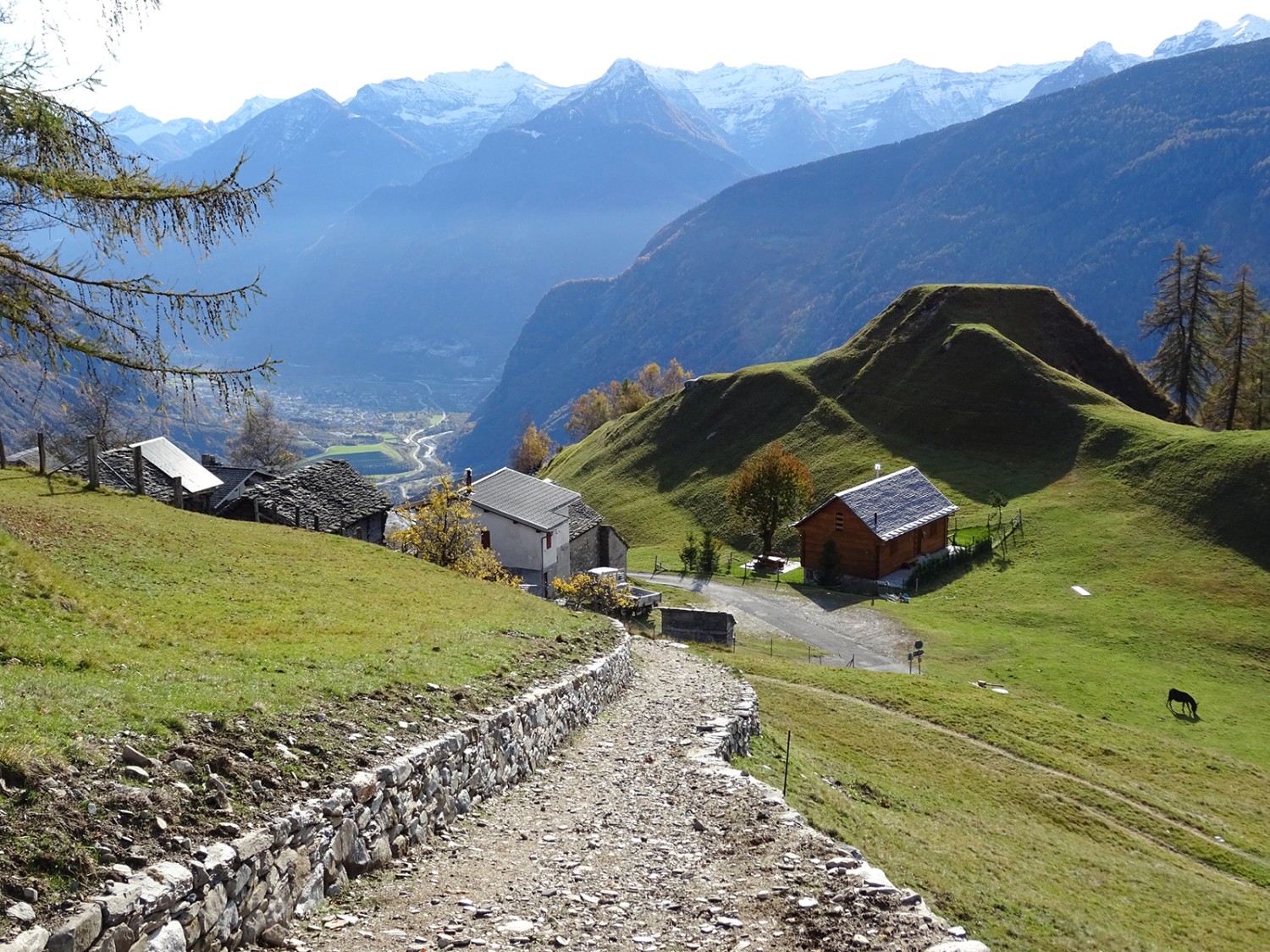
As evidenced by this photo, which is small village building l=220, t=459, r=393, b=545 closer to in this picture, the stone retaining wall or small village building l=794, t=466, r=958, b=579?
small village building l=794, t=466, r=958, b=579

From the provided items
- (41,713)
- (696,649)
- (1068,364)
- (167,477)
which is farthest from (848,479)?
(41,713)

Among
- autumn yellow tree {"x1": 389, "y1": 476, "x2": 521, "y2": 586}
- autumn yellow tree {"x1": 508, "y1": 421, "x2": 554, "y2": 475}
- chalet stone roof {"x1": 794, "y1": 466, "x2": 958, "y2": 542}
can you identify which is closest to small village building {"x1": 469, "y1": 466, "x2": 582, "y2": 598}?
autumn yellow tree {"x1": 389, "y1": 476, "x2": 521, "y2": 586}

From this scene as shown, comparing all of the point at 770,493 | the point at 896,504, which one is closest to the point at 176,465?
the point at 770,493

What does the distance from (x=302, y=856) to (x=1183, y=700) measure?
45.4 m

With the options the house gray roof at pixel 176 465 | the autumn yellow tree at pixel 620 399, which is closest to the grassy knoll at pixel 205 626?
the house gray roof at pixel 176 465

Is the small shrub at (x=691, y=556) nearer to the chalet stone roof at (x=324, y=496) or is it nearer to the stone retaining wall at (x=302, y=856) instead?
the chalet stone roof at (x=324, y=496)

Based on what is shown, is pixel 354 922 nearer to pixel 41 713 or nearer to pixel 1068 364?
pixel 41 713

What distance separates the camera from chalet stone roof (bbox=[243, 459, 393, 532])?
56906 millimetres

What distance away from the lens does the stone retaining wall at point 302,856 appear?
8.82 m

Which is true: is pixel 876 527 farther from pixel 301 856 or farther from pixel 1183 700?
pixel 301 856

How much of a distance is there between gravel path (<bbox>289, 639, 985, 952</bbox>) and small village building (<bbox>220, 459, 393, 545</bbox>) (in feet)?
137

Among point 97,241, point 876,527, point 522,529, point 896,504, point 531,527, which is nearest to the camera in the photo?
point 97,241

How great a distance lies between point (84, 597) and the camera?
62.5ft

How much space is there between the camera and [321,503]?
59031mm
